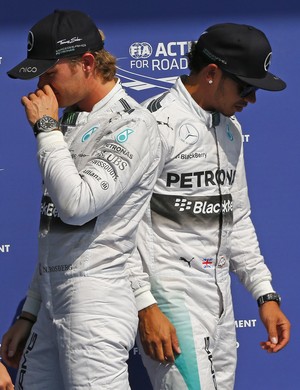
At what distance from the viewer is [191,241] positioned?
9.09 feet

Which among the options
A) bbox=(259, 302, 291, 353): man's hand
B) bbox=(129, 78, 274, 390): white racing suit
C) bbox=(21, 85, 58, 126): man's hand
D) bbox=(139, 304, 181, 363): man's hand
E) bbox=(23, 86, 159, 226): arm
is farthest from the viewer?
bbox=(259, 302, 291, 353): man's hand

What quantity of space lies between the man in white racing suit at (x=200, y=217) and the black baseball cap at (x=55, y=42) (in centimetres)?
40

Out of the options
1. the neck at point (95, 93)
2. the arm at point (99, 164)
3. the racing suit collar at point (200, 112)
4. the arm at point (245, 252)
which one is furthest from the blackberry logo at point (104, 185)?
the arm at point (245, 252)

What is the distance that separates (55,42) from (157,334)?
0.84 meters

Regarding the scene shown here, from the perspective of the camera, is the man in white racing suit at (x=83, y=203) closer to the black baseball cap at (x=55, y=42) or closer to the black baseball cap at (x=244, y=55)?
the black baseball cap at (x=55, y=42)

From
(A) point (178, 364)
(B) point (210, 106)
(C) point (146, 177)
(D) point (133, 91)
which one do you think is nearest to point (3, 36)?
(D) point (133, 91)

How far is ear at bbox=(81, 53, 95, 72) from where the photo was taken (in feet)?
8.17

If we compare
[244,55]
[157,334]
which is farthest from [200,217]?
[244,55]

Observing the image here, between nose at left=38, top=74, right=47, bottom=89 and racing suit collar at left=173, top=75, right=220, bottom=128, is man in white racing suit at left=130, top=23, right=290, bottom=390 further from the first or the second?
nose at left=38, top=74, right=47, bottom=89

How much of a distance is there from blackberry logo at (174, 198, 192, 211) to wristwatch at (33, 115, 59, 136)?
1.78 ft

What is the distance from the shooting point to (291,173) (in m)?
3.52

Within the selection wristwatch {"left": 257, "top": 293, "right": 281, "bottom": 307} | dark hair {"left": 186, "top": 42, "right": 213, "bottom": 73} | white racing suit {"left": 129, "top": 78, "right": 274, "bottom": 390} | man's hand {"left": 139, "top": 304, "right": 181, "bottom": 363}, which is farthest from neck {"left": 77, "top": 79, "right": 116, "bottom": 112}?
wristwatch {"left": 257, "top": 293, "right": 281, "bottom": 307}

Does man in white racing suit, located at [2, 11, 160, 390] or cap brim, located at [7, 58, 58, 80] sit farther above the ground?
cap brim, located at [7, 58, 58, 80]

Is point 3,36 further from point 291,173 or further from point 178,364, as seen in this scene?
point 178,364
